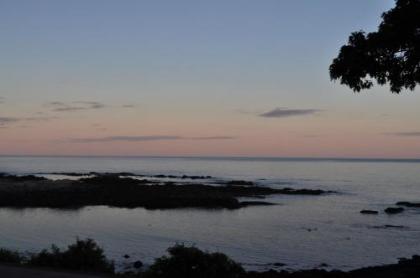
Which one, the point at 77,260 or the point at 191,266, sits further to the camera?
the point at 77,260

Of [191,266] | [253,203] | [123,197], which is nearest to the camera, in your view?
[191,266]

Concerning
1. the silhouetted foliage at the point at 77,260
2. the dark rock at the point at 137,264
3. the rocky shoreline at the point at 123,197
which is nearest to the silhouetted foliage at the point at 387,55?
the silhouetted foliage at the point at 77,260

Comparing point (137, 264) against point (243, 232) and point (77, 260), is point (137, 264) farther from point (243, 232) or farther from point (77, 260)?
point (243, 232)

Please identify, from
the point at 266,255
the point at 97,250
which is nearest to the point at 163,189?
the point at 266,255

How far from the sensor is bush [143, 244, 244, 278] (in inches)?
531

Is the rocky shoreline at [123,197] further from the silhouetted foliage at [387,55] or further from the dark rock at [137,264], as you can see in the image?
the silhouetted foliage at [387,55]

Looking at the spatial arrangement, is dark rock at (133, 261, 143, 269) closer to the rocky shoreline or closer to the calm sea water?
A: the calm sea water

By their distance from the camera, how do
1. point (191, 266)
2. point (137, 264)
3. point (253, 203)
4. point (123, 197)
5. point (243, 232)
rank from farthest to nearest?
point (123, 197) → point (253, 203) → point (243, 232) → point (137, 264) → point (191, 266)

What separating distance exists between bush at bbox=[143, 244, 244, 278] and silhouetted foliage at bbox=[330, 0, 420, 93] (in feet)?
18.0

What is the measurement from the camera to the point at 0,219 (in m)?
43.7

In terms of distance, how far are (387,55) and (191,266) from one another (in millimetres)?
7071

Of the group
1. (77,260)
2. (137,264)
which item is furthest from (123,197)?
(77,260)

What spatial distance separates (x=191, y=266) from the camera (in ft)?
44.5

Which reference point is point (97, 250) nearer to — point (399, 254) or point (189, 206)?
point (399, 254)
